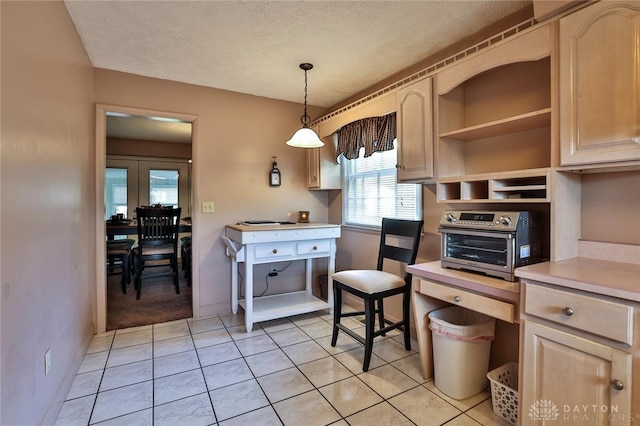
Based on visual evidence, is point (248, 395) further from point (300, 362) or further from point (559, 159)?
point (559, 159)

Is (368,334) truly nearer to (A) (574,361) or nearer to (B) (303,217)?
(A) (574,361)

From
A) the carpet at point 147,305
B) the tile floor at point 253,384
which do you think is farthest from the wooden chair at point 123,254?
the tile floor at point 253,384

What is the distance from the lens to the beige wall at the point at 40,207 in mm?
1234

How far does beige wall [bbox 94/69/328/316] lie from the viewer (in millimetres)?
2986

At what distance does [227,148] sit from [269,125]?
1.78ft

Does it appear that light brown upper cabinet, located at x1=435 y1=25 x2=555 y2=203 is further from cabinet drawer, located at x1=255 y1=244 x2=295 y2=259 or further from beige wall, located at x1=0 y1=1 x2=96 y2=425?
beige wall, located at x1=0 y1=1 x2=96 y2=425

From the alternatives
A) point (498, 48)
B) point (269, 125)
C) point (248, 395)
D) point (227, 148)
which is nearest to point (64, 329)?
point (248, 395)

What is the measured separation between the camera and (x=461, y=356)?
6.03 feet

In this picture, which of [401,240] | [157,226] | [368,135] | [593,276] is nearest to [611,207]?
[593,276]

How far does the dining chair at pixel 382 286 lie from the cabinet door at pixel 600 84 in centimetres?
114

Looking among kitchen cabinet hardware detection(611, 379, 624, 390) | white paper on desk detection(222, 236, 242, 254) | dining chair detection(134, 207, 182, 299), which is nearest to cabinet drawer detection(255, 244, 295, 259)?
white paper on desk detection(222, 236, 242, 254)

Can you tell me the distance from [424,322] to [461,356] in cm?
27

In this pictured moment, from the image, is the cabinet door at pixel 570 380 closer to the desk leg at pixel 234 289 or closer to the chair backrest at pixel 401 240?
the chair backrest at pixel 401 240

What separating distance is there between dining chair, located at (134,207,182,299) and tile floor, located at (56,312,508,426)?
4.08 feet
